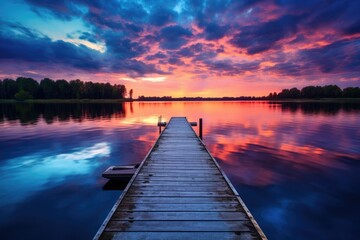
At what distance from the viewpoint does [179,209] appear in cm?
442

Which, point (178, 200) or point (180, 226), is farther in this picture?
point (178, 200)

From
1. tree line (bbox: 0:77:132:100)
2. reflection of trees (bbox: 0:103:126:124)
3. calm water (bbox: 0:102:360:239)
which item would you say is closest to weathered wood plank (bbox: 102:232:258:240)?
calm water (bbox: 0:102:360:239)

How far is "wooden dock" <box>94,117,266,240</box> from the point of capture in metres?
3.67

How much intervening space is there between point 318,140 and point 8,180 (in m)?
23.3

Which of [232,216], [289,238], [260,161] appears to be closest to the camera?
[232,216]

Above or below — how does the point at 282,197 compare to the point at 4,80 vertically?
below

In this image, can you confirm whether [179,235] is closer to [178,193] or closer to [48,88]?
[178,193]

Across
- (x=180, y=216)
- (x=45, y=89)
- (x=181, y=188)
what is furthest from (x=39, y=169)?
(x=45, y=89)

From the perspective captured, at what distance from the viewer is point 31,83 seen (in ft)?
371

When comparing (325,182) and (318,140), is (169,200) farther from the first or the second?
(318,140)

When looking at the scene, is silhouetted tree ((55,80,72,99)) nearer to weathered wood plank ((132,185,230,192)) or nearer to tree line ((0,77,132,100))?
tree line ((0,77,132,100))

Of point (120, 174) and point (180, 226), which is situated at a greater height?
point (180, 226)

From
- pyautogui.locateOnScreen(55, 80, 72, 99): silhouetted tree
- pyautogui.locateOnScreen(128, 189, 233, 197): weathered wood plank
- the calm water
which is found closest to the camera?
pyautogui.locateOnScreen(128, 189, 233, 197): weathered wood plank

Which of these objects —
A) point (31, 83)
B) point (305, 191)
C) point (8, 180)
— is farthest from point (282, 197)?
point (31, 83)
